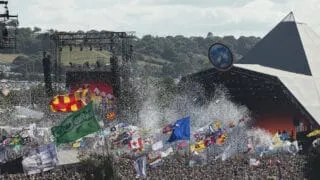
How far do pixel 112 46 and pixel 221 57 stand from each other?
8666 mm

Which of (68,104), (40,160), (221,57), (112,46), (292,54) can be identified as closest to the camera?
(40,160)

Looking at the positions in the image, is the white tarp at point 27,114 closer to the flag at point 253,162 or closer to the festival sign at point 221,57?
the festival sign at point 221,57

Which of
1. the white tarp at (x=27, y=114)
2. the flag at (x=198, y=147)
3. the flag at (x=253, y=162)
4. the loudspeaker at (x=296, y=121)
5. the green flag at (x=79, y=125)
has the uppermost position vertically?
the green flag at (x=79, y=125)

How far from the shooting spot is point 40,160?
29.6 m

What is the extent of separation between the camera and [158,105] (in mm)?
83500

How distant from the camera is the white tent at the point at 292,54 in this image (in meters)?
77.8

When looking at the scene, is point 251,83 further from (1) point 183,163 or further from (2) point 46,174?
(2) point 46,174

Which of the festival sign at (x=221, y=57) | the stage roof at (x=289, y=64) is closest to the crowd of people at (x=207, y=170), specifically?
the festival sign at (x=221, y=57)

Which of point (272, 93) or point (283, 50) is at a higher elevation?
point (283, 50)

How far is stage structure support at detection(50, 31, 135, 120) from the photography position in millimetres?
64562

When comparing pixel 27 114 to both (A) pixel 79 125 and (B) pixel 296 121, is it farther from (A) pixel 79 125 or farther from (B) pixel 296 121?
(A) pixel 79 125

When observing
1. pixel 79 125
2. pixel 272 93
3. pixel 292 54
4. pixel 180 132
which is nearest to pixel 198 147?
pixel 180 132

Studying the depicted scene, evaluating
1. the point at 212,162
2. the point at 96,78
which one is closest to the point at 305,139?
the point at 96,78

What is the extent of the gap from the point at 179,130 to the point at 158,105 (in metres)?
45.9
